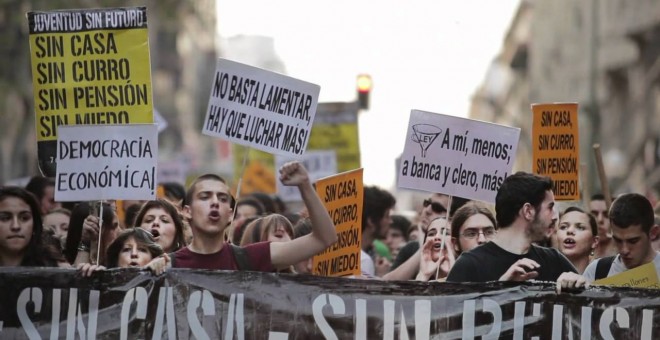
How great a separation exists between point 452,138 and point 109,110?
1807mm

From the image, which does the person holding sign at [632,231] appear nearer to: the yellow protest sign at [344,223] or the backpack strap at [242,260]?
the yellow protest sign at [344,223]

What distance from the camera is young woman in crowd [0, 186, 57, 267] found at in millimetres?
8500

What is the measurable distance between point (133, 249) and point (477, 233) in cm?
173

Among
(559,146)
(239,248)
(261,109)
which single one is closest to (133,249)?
(239,248)

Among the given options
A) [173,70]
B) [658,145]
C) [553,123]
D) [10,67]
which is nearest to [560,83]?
[658,145]

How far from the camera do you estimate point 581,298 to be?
733cm

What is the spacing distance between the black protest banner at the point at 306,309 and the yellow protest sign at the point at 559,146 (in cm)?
314

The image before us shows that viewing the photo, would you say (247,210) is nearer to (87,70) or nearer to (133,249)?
(87,70)

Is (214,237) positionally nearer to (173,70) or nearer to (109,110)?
(109,110)

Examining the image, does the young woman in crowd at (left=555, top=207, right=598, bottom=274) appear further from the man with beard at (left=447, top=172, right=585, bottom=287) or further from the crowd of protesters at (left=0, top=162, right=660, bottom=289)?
the man with beard at (left=447, top=172, right=585, bottom=287)

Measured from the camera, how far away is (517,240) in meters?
7.55

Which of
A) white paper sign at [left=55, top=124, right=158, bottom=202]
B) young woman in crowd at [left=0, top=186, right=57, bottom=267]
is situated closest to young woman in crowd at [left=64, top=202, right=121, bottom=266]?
young woman in crowd at [left=0, top=186, right=57, bottom=267]

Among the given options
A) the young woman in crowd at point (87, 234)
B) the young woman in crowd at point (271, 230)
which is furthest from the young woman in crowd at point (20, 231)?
the young woman in crowd at point (271, 230)

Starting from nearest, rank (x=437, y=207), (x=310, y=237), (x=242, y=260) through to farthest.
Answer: (x=310, y=237) → (x=242, y=260) → (x=437, y=207)
